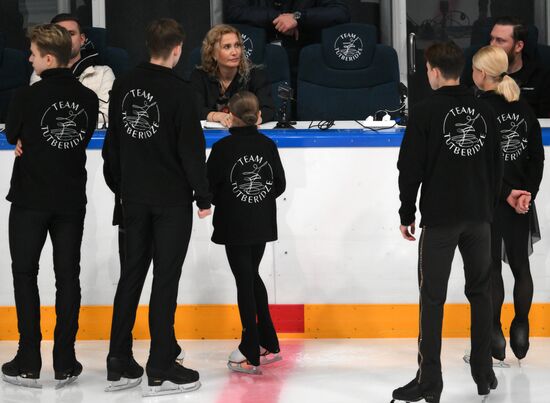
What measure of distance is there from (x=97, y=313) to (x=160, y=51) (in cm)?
164

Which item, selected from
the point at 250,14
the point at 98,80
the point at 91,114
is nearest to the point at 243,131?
the point at 91,114

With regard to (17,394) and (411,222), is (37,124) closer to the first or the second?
(17,394)

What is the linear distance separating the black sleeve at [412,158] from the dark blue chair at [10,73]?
11.3ft

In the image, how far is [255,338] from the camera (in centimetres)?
459

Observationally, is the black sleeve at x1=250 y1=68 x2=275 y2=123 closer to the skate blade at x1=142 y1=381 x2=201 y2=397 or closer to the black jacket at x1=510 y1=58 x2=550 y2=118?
the black jacket at x1=510 y1=58 x2=550 y2=118

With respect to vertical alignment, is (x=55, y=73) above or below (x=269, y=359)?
above

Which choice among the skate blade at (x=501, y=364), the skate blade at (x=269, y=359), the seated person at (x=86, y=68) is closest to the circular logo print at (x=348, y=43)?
the seated person at (x=86, y=68)

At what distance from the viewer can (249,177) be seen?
447 centimetres

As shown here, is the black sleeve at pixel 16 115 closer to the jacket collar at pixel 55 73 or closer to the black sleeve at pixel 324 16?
the jacket collar at pixel 55 73

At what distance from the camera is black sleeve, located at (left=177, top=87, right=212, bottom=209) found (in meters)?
4.13

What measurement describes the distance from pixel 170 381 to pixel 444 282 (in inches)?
47.2

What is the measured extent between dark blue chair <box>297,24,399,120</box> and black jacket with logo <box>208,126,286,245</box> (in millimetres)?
2022

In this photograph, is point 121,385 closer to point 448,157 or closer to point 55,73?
point 55,73

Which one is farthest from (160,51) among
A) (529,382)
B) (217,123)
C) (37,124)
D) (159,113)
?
(529,382)
